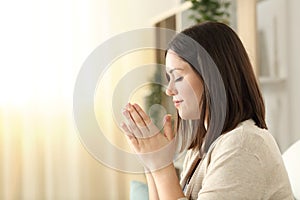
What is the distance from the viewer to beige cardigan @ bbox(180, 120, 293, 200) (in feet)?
3.39

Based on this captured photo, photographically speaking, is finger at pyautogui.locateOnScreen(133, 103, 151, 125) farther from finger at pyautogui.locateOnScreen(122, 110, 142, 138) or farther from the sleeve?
the sleeve


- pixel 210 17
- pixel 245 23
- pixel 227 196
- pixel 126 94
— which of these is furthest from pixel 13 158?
pixel 227 196

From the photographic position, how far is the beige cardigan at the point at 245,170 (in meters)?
1.03

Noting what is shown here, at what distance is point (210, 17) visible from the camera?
2584mm

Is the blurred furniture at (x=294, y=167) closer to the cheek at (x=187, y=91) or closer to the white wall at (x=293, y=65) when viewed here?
the cheek at (x=187, y=91)

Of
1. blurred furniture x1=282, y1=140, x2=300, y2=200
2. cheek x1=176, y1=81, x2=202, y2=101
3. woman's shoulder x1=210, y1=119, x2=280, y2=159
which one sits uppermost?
cheek x1=176, y1=81, x2=202, y2=101

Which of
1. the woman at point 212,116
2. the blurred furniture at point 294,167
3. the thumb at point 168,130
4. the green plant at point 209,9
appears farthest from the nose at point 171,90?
the green plant at point 209,9

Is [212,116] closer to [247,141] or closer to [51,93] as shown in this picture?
[247,141]

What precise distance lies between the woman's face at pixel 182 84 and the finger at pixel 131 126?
0.09 meters

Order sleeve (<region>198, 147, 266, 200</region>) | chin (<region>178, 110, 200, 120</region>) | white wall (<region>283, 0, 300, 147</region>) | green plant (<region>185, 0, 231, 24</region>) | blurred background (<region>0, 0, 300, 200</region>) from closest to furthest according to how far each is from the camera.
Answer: sleeve (<region>198, 147, 266, 200</region>) → chin (<region>178, 110, 200, 120</region>) → white wall (<region>283, 0, 300, 147</region>) → green plant (<region>185, 0, 231, 24</region>) → blurred background (<region>0, 0, 300, 200</region>)

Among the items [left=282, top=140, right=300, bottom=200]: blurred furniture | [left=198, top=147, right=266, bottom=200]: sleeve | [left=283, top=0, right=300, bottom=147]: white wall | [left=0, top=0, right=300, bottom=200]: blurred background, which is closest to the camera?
Result: [left=198, top=147, right=266, bottom=200]: sleeve

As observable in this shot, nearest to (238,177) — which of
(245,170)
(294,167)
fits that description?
(245,170)

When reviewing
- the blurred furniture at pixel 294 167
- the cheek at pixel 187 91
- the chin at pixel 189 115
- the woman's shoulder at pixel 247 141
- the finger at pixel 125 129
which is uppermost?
the cheek at pixel 187 91

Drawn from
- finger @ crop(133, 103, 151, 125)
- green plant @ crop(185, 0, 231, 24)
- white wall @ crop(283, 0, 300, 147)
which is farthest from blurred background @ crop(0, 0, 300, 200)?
finger @ crop(133, 103, 151, 125)
